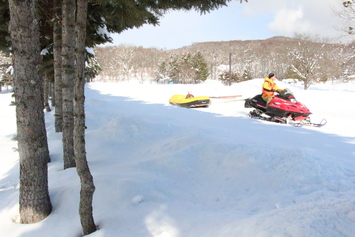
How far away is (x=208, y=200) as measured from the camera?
10.5 ft

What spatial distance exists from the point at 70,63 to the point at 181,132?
3.06 meters

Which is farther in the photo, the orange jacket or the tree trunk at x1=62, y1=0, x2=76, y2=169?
the orange jacket

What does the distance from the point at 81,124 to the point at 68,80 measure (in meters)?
2.68

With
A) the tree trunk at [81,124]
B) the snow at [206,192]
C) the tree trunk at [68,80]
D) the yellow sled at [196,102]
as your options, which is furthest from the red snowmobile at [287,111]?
the tree trunk at [81,124]

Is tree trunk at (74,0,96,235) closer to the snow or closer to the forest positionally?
the snow

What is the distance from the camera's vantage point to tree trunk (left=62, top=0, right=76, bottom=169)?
4.54 metres

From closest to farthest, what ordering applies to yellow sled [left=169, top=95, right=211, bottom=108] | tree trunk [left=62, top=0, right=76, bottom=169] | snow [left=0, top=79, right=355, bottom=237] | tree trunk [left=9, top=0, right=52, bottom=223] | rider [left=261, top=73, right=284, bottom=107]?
snow [left=0, top=79, right=355, bottom=237]
tree trunk [left=9, top=0, right=52, bottom=223]
tree trunk [left=62, top=0, right=76, bottom=169]
rider [left=261, top=73, right=284, bottom=107]
yellow sled [left=169, top=95, right=211, bottom=108]

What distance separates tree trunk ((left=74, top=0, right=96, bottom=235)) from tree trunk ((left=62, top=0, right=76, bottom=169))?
7.71 ft

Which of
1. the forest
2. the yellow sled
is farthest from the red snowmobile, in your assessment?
the forest

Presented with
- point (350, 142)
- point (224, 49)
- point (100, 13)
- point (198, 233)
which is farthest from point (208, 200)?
point (224, 49)

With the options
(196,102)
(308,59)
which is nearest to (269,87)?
(196,102)

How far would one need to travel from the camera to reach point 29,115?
309 cm

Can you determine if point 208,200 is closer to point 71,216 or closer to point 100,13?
point 71,216

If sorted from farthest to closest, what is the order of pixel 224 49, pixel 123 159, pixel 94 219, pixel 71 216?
pixel 224 49 < pixel 123 159 < pixel 71 216 < pixel 94 219
